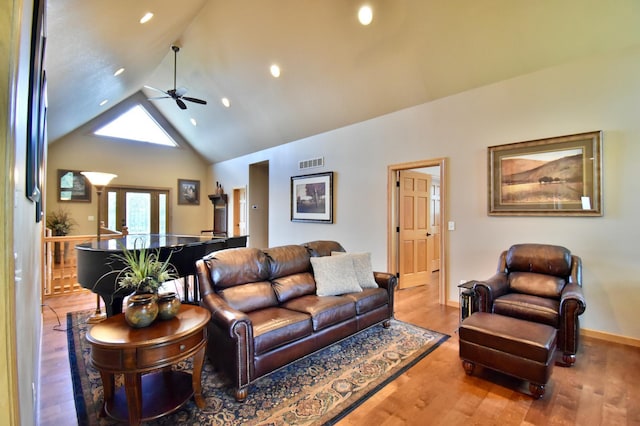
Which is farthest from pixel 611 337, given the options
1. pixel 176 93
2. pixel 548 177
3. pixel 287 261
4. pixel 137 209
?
pixel 137 209

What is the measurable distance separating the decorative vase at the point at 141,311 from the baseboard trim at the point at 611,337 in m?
4.21

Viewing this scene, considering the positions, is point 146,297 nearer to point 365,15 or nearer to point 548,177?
point 365,15

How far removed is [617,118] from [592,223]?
1.09 meters

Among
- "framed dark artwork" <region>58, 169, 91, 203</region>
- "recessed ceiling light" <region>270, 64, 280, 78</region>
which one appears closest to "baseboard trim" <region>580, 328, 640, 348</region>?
"recessed ceiling light" <region>270, 64, 280, 78</region>

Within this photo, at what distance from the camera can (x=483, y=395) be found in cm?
222

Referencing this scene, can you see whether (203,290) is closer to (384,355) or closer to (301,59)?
(384,355)

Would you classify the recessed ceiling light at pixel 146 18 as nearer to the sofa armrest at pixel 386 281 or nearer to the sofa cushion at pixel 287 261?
the sofa cushion at pixel 287 261

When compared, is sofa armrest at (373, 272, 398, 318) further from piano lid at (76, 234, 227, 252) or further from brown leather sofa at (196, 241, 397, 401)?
piano lid at (76, 234, 227, 252)

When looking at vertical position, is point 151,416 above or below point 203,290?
below

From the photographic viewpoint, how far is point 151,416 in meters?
1.83

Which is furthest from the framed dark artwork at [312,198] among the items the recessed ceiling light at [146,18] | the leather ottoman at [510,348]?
the leather ottoman at [510,348]

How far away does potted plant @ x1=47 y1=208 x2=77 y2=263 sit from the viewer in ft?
23.9

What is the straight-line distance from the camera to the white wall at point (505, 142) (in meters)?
3.06

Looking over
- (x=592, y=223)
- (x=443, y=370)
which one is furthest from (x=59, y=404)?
(x=592, y=223)
